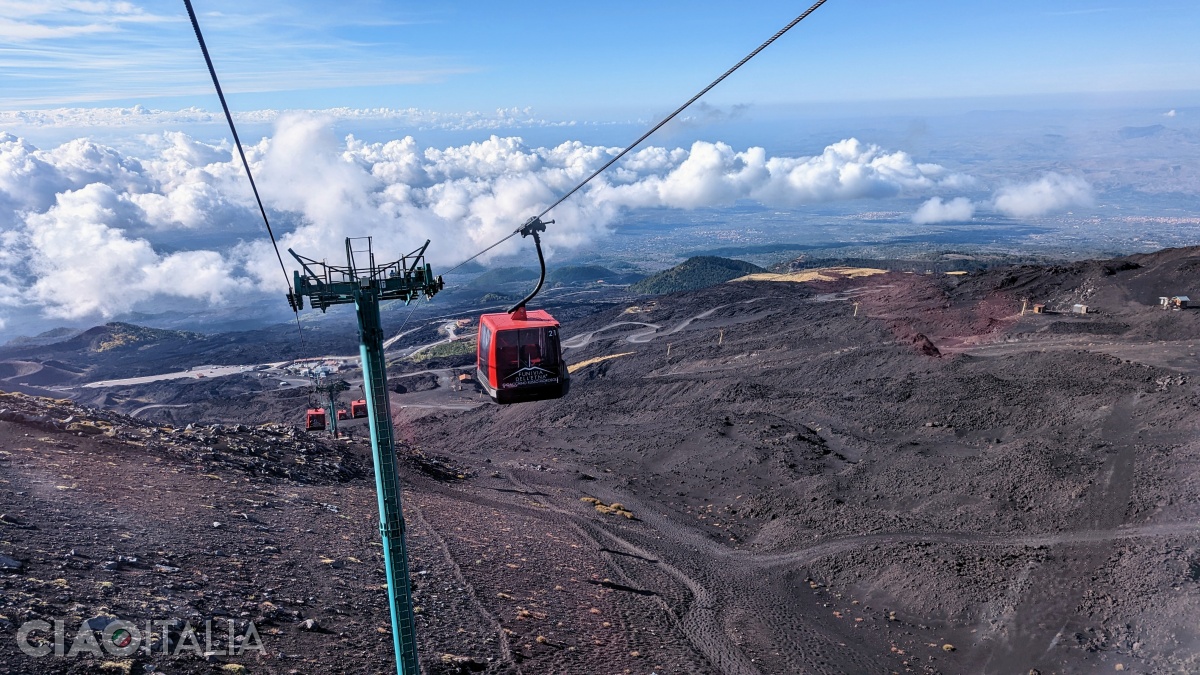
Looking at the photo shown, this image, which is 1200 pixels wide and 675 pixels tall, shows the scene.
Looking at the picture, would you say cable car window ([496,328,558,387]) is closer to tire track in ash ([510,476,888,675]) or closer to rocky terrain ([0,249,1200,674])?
rocky terrain ([0,249,1200,674])

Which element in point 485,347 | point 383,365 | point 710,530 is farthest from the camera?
point 710,530

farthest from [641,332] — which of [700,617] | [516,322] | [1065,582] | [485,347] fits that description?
[516,322]

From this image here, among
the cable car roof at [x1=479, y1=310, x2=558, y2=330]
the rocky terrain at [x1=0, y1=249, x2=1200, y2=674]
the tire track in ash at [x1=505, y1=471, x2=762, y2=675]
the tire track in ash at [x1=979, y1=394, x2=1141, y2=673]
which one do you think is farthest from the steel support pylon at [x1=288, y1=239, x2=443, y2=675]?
the tire track in ash at [x1=979, y1=394, x2=1141, y2=673]

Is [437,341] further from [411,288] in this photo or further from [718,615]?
[411,288]

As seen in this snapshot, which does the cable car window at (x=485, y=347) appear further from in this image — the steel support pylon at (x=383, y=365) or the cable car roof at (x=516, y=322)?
the steel support pylon at (x=383, y=365)

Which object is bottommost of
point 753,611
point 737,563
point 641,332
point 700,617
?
point 737,563

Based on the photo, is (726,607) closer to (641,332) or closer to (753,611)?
(753,611)
